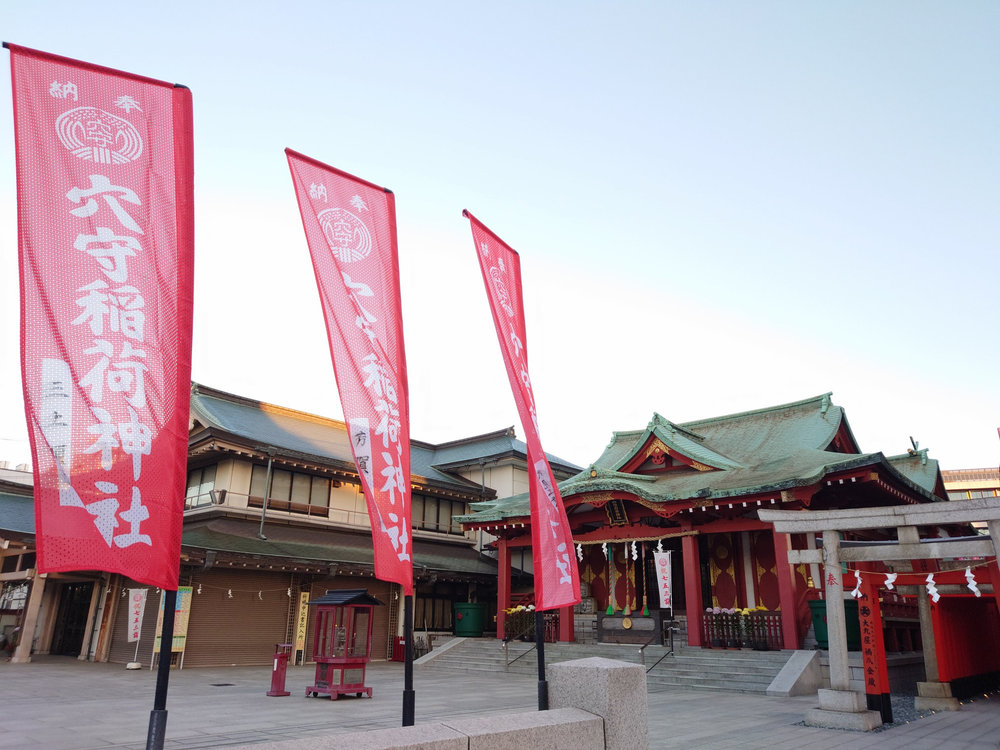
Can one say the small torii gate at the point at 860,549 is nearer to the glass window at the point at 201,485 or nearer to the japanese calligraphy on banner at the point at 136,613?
the japanese calligraphy on banner at the point at 136,613

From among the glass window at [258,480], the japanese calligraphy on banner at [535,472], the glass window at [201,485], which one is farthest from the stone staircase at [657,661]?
the glass window at [201,485]

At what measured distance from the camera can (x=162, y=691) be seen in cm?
531

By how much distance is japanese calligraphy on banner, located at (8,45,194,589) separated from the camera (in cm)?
502

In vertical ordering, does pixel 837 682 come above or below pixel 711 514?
below

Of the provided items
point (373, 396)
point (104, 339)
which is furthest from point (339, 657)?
point (104, 339)

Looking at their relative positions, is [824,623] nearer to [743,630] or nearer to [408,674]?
[743,630]

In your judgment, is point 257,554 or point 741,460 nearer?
point 257,554

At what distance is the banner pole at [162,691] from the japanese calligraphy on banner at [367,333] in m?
2.18

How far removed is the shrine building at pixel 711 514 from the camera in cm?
1786

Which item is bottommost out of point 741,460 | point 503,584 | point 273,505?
point 503,584

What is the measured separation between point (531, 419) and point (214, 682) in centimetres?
1238

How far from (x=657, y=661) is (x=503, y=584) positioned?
7152mm

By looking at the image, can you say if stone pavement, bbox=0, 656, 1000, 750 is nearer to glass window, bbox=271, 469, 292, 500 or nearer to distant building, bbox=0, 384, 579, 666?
distant building, bbox=0, 384, 579, 666

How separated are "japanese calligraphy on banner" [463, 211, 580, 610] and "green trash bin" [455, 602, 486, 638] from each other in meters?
16.5
